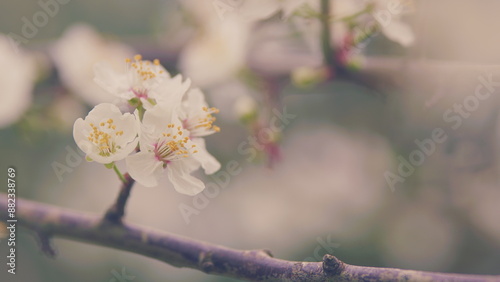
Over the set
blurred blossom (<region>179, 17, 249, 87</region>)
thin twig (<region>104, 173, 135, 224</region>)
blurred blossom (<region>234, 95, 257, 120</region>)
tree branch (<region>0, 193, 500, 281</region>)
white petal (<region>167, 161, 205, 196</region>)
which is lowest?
tree branch (<region>0, 193, 500, 281</region>)

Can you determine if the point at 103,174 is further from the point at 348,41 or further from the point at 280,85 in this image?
the point at 348,41

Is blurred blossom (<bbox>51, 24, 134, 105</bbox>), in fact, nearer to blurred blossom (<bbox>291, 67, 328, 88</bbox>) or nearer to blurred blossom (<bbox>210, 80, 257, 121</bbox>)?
blurred blossom (<bbox>210, 80, 257, 121</bbox>)

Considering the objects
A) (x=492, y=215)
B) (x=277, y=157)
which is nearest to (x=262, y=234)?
(x=492, y=215)

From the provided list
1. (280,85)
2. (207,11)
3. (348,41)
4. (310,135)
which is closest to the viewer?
(348,41)

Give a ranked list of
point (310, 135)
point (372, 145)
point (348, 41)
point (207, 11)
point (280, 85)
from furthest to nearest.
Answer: point (310, 135) < point (372, 145) < point (207, 11) < point (280, 85) < point (348, 41)

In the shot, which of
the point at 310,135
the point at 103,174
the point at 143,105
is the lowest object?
the point at 143,105

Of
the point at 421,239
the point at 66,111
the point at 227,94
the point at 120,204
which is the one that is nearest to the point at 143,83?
the point at 120,204

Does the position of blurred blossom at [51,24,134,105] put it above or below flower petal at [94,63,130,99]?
above

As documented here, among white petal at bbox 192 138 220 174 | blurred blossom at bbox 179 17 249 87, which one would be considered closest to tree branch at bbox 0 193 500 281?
white petal at bbox 192 138 220 174

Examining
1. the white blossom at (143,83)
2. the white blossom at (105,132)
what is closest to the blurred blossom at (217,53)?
the white blossom at (143,83)

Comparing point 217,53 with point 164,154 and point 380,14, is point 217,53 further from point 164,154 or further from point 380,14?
point 164,154
